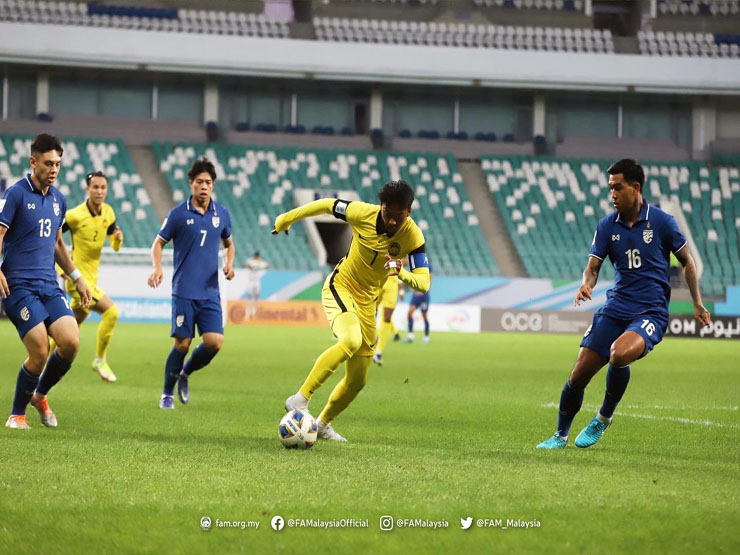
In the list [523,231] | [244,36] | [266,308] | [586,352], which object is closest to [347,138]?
[244,36]

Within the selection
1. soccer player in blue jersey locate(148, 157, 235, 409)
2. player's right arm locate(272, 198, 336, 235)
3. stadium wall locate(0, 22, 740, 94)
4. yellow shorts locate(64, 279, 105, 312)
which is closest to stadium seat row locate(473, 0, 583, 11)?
stadium wall locate(0, 22, 740, 94)

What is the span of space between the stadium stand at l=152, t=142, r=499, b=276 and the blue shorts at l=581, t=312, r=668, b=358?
1247 inches

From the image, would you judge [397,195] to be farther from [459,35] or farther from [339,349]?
[459,35]

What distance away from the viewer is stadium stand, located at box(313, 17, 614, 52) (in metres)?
47.7

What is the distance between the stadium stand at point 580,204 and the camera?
43031 millimetres

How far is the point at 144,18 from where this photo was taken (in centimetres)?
4641

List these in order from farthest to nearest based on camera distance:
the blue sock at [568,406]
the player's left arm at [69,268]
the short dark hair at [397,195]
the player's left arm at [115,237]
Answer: the player's left arm at [115,237], the player's left arm at [69,268], the blue sock at [568,406], the short dark hair at [397,195]

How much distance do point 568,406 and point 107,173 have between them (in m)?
36.5

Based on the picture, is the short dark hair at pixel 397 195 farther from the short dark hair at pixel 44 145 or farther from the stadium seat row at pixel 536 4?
the stadium seat row at pixel 536 4

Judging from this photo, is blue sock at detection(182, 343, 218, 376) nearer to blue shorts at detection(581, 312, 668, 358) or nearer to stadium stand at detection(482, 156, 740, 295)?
blue shorts at detection(581, 312, 668, 358)

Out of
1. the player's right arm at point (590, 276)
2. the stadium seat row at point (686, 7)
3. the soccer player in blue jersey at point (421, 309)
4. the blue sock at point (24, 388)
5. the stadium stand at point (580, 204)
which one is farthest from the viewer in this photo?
the stadium seat row at point (686, 7)

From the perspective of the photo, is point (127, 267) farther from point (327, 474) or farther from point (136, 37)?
point (327, 474)

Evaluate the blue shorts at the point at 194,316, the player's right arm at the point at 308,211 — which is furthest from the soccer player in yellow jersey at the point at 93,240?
the player's right arm at the point at 308,211

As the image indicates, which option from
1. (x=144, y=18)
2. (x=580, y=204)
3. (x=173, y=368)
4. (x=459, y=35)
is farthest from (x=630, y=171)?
(x=459, y=35)
